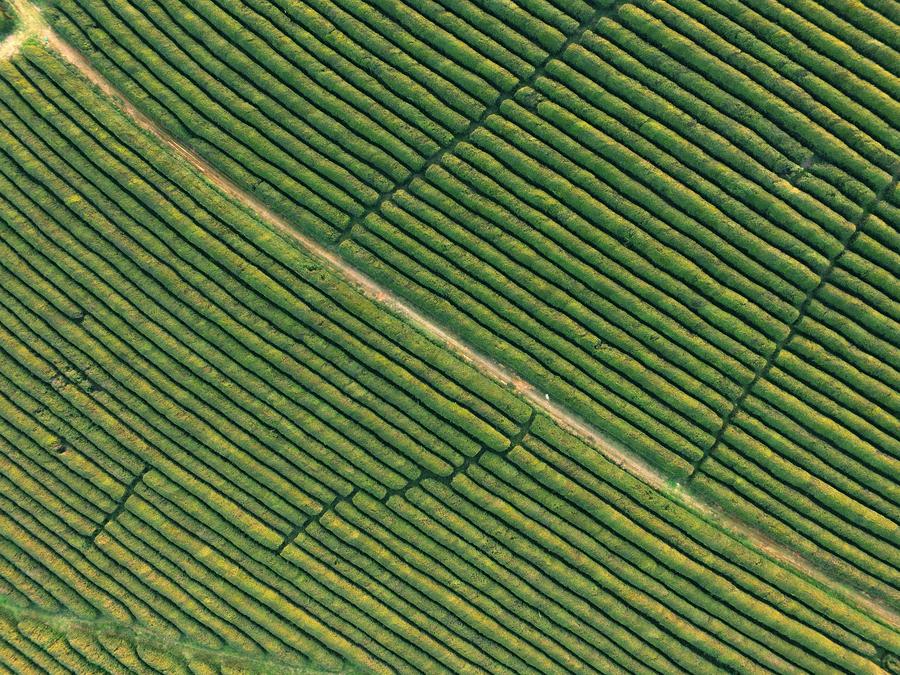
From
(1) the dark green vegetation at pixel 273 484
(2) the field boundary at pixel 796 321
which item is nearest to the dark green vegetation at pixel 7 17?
(1) the dark green vegetation at pixel 273 484

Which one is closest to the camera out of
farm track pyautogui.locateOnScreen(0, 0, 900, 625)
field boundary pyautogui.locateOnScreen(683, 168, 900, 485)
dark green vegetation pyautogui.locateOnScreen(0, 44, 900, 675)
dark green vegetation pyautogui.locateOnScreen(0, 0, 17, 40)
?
field boundary pyautogui.locateOnScreen(683, 168, 900, 485)

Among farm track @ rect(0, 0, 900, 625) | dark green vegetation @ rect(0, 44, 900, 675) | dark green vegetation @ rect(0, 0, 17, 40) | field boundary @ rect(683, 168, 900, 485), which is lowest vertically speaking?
dark green vegetation @ rect(0, 44, 900, 675)

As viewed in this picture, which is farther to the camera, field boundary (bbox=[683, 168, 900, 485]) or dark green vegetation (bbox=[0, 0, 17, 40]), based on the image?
dark green vegetation (bbox=[0, 0, 17, 40])

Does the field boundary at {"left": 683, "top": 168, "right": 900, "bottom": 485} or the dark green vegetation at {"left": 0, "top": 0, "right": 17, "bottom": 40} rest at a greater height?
the field boundary at {"left": 683, "top": 168, "right": 900, "bottom": 485}

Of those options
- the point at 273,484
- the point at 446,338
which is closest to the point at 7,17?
the point at 273,484

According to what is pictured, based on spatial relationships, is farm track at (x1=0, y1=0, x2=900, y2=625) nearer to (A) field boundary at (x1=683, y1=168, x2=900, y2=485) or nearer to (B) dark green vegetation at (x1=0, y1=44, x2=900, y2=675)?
(B) dark green vegetation at (x1=0, y1=44, x2=900, y2=675)

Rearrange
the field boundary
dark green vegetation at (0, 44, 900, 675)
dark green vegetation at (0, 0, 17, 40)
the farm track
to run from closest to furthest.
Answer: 1. the field boundary
2. dark green vegetation at (0, 44, 900, 675)
3. the farm track
4. dark green vegetation at (0, 0, 17, 40)

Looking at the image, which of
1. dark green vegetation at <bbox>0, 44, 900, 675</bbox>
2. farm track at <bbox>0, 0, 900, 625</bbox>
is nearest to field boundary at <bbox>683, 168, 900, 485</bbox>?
farm track at <bbox>0, 0, 900, 625</bbox>
